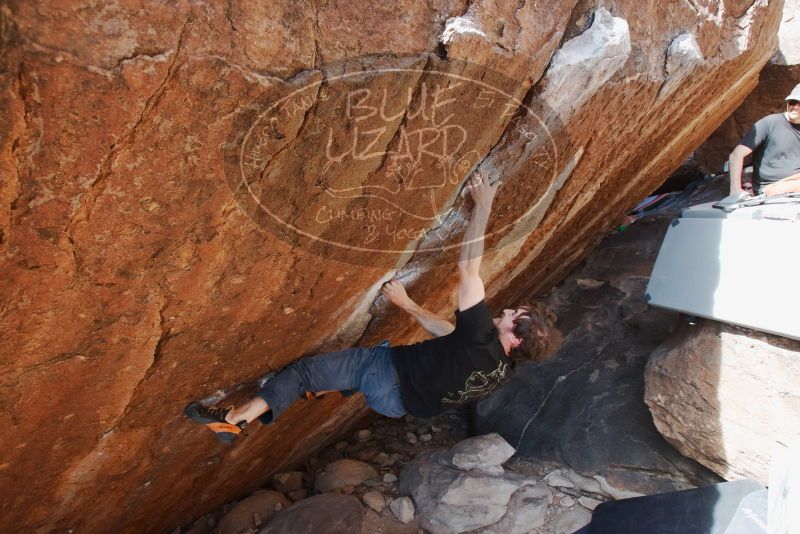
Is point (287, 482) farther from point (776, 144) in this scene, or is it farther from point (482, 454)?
point (776, 144)

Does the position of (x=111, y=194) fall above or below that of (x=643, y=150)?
below

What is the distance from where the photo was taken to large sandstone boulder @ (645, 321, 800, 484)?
2.31 metres

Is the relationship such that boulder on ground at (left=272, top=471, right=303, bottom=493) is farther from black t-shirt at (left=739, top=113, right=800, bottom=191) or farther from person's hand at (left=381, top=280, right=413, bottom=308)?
black t-shirt at (left=739, top=113, right=800, bottom=191)

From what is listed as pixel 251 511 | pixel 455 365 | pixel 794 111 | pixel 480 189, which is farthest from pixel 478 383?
pixel 794 111

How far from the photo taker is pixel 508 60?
164 centimetres

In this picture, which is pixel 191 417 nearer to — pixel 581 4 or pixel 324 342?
pixel 324 342

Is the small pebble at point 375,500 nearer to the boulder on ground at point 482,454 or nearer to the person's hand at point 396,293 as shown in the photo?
the boulder on ground at point 482,454

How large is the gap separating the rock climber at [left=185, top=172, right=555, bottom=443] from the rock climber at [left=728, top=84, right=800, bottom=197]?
6.40 feet

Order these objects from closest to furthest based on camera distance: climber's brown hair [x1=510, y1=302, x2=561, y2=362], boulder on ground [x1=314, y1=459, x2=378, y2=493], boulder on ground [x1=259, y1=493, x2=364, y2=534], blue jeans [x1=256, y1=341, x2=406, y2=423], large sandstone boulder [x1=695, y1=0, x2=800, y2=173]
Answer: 1. climber's brown hair [x1=510, y1=302, x2=561, y2=362]
2. blue jeans [x1=256, y1=341, x2=406, y2=423]
3. boulder on ground [x1=259, y1=493, x2=364, y2=534]
4. boulder on ground [x1=314, y1=459, x2=378, y2=493]
5. large sandstone boulder [x1=695, y1=0, x2=800, y2=173]

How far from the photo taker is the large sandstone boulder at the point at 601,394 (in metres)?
2.85

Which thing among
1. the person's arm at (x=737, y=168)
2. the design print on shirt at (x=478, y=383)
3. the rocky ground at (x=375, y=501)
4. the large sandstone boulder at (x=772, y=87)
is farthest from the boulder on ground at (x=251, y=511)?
the large sandstone boulder at (x=772, y=87)

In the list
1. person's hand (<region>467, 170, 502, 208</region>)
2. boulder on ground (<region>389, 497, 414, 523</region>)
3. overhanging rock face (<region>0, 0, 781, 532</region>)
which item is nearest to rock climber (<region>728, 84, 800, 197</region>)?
overhanging rock face (<region>0, 0, 781, 532</region>)

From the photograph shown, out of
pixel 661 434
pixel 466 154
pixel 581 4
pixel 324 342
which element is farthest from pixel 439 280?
pixel 661 434

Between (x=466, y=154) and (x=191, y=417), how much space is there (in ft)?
4.97
